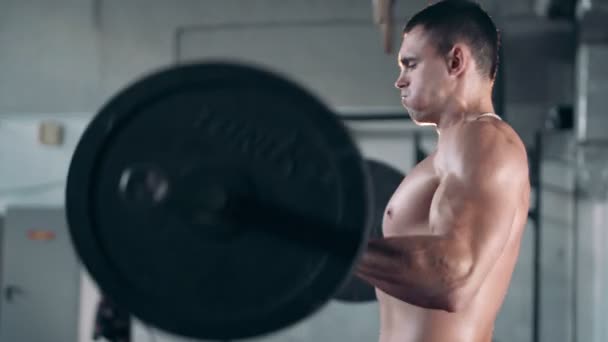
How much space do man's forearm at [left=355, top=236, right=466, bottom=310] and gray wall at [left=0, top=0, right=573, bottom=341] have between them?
4664mm

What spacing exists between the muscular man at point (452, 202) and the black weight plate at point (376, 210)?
45 cm

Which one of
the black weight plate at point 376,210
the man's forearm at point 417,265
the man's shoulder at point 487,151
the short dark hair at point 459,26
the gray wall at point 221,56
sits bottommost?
the gray wall at point 221,56

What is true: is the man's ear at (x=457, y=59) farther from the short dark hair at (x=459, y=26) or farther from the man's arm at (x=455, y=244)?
the man's arm at (x=455, y=244)

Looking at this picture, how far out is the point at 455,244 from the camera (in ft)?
3.42

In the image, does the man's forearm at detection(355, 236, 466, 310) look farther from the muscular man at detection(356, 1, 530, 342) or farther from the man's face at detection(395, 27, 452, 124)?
the man's face at detection(395, 27, 452, 124)

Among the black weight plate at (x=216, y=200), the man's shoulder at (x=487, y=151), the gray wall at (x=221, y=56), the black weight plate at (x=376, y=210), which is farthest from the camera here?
the gray wall at (x=221, y=56)

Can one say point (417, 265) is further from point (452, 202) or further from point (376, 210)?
point (376, 210)

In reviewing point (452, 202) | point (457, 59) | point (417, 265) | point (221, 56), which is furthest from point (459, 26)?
point (221, 56)

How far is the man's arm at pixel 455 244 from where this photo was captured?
1022mm

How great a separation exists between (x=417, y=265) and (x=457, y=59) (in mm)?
497

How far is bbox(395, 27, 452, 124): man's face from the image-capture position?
1389 millimetres

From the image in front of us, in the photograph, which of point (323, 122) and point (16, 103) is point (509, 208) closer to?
point (323, 122)

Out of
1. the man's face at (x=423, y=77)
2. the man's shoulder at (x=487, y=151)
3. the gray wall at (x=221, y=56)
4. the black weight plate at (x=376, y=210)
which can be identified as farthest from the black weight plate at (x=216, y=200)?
the gray wall at (x=221, y=56)

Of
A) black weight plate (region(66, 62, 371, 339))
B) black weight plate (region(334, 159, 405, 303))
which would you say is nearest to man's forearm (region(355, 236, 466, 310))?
black weight plate (region(66, 62, 371, 339))
